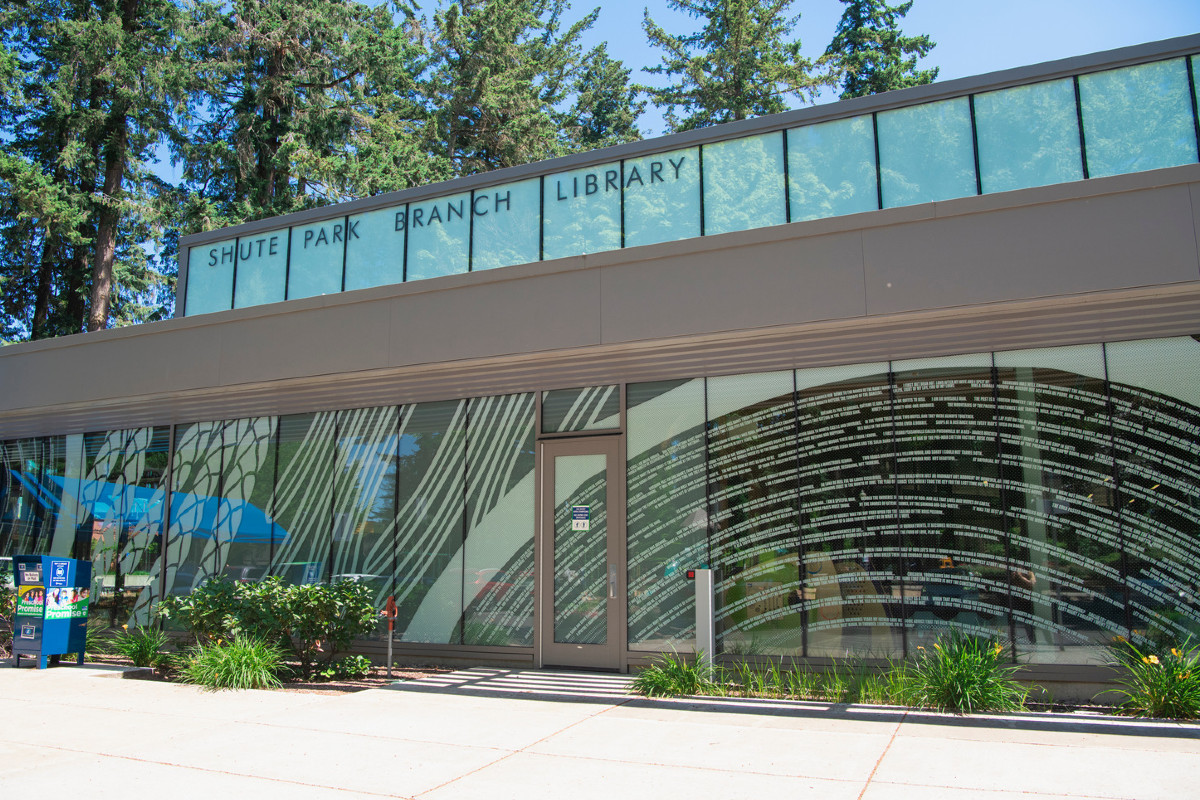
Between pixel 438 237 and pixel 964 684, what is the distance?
33.6 feet

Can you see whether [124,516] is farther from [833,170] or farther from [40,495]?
[833,170]

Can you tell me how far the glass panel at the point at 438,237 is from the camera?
14.2 meters

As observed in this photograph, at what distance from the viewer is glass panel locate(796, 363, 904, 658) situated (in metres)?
9.39

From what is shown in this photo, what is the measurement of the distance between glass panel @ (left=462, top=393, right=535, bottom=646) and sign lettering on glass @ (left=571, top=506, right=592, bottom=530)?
24.5 inches

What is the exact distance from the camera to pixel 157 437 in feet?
49.2

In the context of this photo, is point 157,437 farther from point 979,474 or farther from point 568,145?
point 568,145

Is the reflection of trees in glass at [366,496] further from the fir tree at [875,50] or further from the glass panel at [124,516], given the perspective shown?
the fir tree at [875,50]

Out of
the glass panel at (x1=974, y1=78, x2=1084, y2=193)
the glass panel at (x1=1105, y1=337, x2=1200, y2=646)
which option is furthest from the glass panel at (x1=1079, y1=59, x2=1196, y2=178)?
the glass panel at (x1=1105, y1=337, x2=1200, y2=646)

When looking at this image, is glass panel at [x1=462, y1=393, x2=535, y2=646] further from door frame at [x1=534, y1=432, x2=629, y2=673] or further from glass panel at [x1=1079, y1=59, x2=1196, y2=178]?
glass panel at [x1=1079, y1=59, x2=1196, y2=178]

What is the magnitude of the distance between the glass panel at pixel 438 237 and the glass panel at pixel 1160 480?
9395 millimetres

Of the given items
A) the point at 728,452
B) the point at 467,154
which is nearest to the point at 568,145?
the point at 467,154

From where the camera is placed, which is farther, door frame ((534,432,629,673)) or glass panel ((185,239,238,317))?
glass panel ((185,239,238,317))

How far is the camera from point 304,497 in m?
13.3

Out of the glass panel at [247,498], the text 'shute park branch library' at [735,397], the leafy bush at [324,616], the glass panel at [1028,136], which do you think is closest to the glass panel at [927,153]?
the text 'shute park branch library' at [735,397]
